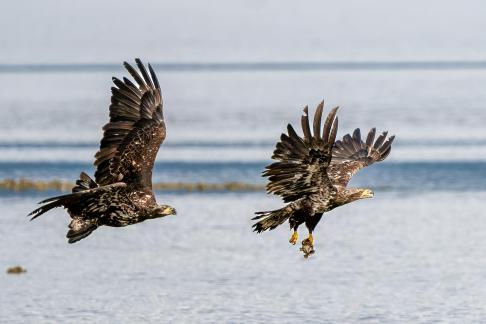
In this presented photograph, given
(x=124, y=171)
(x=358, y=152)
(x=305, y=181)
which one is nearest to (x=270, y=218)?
(x=305, y=181)

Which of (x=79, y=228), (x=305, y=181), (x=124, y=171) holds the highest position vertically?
(x=124, y=171)

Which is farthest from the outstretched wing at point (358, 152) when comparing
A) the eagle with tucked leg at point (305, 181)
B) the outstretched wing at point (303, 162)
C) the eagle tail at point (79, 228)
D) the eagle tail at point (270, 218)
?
the eagle tail at point (79, 228)

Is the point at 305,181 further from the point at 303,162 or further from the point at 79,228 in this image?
the point at 79,228

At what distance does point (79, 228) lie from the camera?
22.0 metres

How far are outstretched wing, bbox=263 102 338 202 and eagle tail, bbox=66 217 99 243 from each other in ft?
8.36

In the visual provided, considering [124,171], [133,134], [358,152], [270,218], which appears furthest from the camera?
[358,152]

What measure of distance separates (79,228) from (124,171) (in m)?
1.21

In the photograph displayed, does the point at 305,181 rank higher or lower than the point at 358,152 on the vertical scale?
lower

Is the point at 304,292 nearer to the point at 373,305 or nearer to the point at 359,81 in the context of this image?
the point at 373,305

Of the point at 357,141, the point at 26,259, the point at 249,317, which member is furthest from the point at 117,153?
the point at 26,259

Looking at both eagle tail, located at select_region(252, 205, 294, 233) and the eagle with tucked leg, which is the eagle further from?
the eagle with tucked leg

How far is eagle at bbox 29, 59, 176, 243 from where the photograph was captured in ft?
72.0

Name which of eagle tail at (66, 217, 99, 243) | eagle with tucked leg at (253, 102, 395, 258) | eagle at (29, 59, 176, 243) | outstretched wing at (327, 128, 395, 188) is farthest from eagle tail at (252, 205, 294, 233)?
outstretched wing at (327, 128, 395, 188)

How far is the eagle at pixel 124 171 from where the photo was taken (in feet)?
72.0
